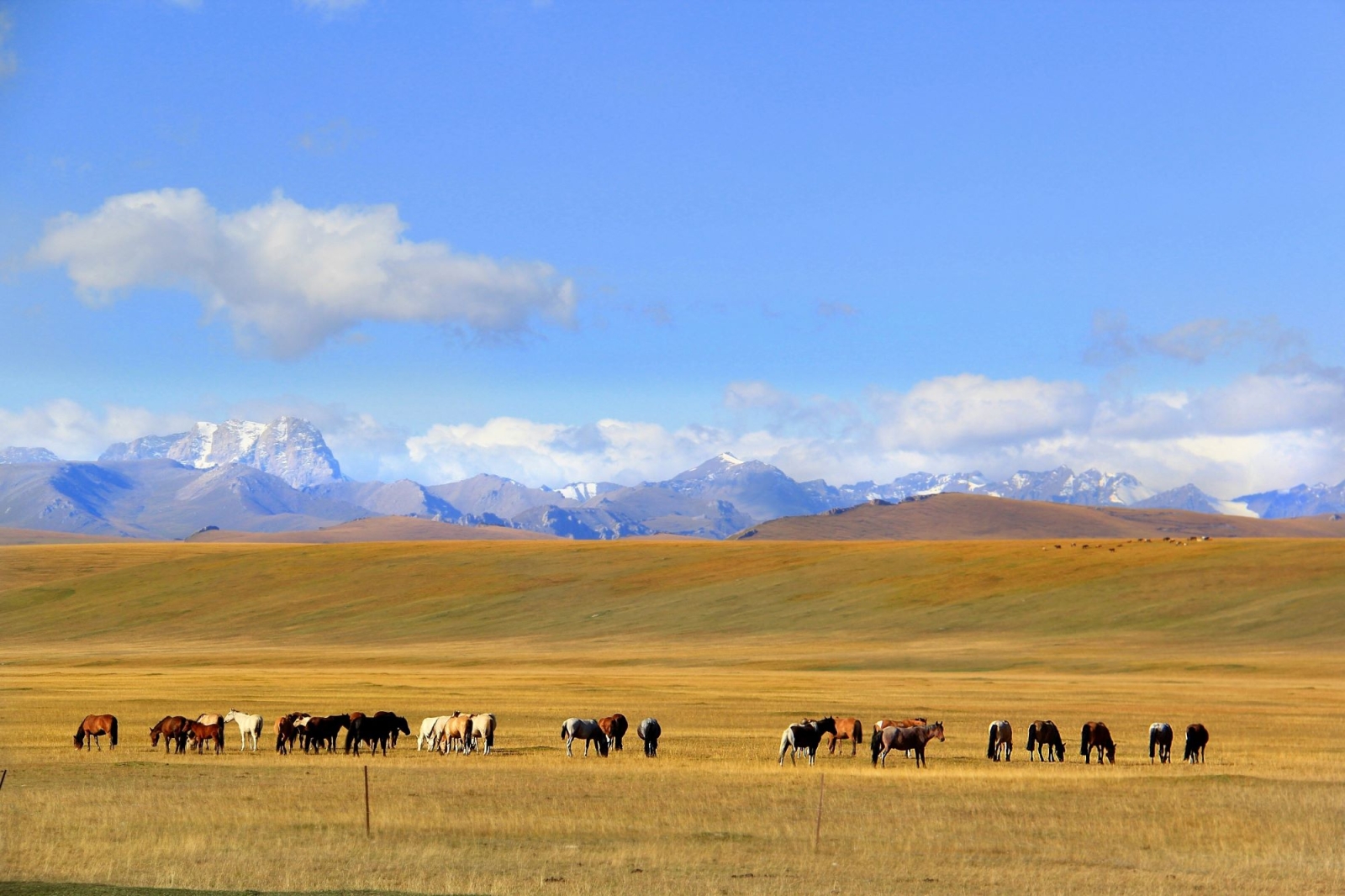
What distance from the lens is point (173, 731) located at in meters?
40.0

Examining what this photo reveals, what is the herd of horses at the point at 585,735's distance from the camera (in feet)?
123

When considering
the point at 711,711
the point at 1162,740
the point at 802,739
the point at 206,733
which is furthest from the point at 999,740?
the point at 206,733

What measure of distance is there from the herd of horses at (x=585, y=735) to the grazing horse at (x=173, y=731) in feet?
0.08

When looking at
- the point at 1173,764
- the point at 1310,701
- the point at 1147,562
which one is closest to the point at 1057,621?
the point at 1147,562

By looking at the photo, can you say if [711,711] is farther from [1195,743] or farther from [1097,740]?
[1195,743]

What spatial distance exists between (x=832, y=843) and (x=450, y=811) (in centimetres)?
798

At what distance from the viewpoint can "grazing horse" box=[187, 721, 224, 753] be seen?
130ft

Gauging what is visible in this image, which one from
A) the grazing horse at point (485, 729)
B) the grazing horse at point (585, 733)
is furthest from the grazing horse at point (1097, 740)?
the grazing horse at point (485, 729)

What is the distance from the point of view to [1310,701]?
205 ft

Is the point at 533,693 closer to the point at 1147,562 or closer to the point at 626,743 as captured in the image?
the point at 626,743

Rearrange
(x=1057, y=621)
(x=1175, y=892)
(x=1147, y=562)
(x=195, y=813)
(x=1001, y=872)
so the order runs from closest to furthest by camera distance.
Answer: (x=1175, y=892), (x=1001, y=872), (x=195, y=813), (x=1057, y=621), (x=1147, y=562)

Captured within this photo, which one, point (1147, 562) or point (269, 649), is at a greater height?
point (1147, 562)

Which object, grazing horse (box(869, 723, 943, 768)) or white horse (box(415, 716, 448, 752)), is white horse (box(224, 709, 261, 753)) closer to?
white horse (box(415, 716, 448, 752))

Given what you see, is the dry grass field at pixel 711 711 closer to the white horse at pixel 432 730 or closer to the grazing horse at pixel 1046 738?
the white horse at pixel 432 730
